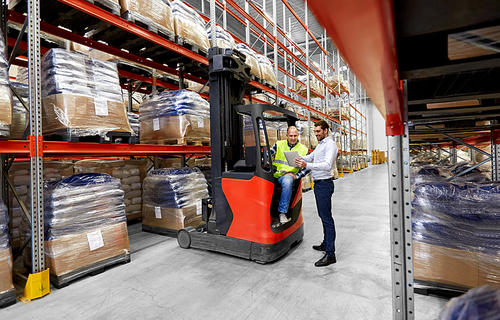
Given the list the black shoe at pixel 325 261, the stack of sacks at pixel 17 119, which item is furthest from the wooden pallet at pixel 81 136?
the black shoe at pixel 325 261

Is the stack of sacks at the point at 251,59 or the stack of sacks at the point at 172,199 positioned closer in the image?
the stack of sacks at the point at 172,199

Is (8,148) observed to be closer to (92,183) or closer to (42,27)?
(92,183)

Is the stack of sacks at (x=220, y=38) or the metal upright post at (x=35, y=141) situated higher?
the stack of sacks at (x=220, y=38)

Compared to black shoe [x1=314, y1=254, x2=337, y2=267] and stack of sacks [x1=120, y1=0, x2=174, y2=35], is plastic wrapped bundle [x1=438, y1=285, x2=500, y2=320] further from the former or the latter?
stack of sacks [x1=120, y1=0, x2=174, y2=35]

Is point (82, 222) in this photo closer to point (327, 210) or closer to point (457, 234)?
point (327, 210)

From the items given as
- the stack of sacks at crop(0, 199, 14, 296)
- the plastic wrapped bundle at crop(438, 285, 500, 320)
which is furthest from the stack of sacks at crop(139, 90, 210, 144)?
the plastic wrapped bundle at crop(438, 285, 500, 320)

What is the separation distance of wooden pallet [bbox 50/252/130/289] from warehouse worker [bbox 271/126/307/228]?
1.86 meters

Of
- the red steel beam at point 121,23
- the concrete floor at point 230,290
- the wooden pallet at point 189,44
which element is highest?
the wooden pallet at point 189,44

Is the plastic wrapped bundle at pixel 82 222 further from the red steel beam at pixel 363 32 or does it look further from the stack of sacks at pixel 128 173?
the red steel beam at pixel 363 32

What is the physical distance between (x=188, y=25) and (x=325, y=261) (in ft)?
12.4

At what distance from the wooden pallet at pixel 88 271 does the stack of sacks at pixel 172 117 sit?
1723 millimetres

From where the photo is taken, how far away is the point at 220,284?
2.57 m

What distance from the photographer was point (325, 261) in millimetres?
2984

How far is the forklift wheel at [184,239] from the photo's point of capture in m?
3.60
